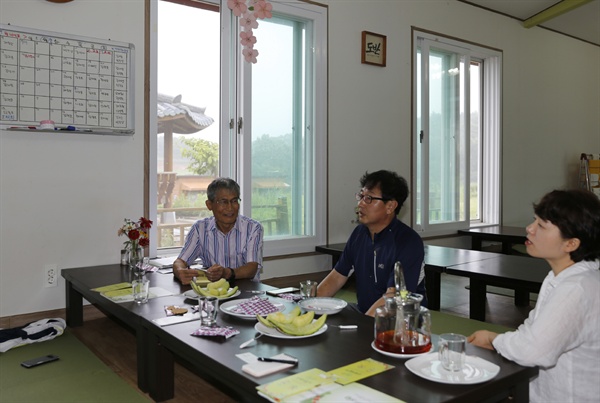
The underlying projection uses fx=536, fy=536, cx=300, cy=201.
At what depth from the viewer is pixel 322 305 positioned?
1992 mm

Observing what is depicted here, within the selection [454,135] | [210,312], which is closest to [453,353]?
[210,312]

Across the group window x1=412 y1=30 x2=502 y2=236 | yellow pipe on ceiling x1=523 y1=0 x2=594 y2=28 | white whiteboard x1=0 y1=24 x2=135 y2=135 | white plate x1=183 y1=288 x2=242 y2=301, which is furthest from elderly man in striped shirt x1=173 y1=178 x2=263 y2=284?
yellow pipe on ceiling x1=523 y1=0 x2=594 y2=28

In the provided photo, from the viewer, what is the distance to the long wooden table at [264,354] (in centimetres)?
127

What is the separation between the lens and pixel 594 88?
7.44m

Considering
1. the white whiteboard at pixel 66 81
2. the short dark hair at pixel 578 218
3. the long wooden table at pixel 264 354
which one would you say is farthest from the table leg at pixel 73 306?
the short dark hair at pixel 578 218

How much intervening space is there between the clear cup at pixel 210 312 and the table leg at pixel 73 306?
5.27 feet

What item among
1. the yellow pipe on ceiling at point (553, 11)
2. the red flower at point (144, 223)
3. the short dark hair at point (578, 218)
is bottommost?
the red flower at point (144, 223)

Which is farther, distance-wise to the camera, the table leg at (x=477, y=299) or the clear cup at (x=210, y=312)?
the table leg at (x=477, y=299)

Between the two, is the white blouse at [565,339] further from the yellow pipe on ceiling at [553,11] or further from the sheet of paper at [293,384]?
the yellow pipe on ceiling at [553,11]

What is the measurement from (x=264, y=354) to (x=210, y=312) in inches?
14.1

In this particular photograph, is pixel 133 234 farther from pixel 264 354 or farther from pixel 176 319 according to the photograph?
pixel 264 354

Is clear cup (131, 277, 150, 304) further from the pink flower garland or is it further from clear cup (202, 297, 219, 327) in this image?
the pink flower garland

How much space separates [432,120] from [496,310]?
2.08 meters

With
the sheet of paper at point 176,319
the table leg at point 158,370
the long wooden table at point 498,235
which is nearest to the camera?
the sheet of paper at point 176,319
